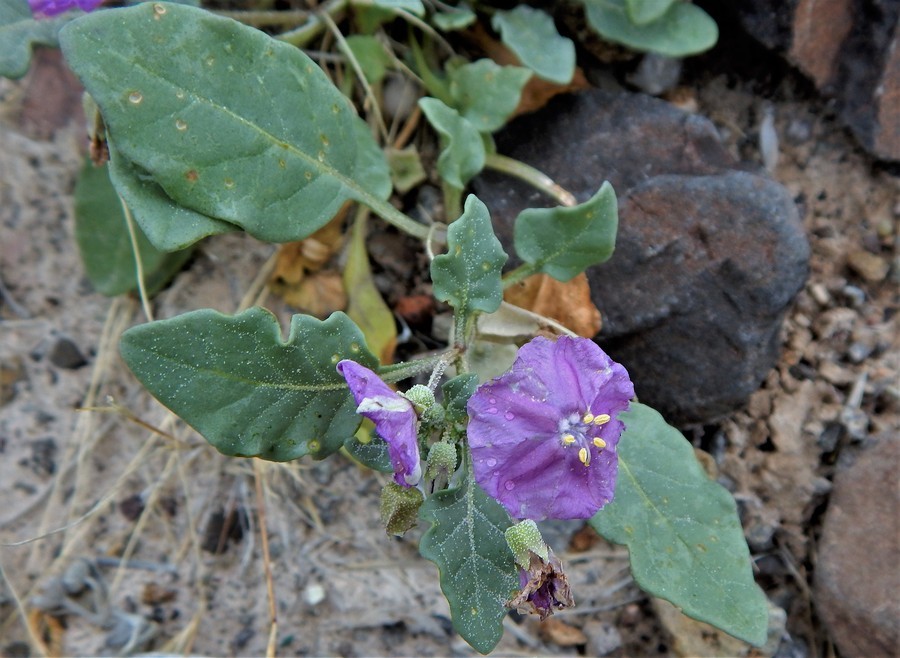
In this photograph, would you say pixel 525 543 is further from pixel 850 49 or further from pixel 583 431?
pixel 850 49

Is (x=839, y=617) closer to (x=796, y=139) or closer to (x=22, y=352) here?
(x=796, y=139)

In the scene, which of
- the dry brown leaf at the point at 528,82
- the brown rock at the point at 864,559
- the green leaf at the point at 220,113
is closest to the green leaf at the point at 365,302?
the green leaf at the point at 220,113

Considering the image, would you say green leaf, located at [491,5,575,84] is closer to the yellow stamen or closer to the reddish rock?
the reddish rock

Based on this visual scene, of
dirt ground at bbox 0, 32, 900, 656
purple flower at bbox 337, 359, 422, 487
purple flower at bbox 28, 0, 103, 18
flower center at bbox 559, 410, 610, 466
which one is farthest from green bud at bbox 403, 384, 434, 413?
purple flower at bbox 28, 0, 103, 18

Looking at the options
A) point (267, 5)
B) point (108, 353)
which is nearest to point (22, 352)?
point (108, 353)

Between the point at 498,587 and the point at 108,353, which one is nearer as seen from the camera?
the point at 498,587
